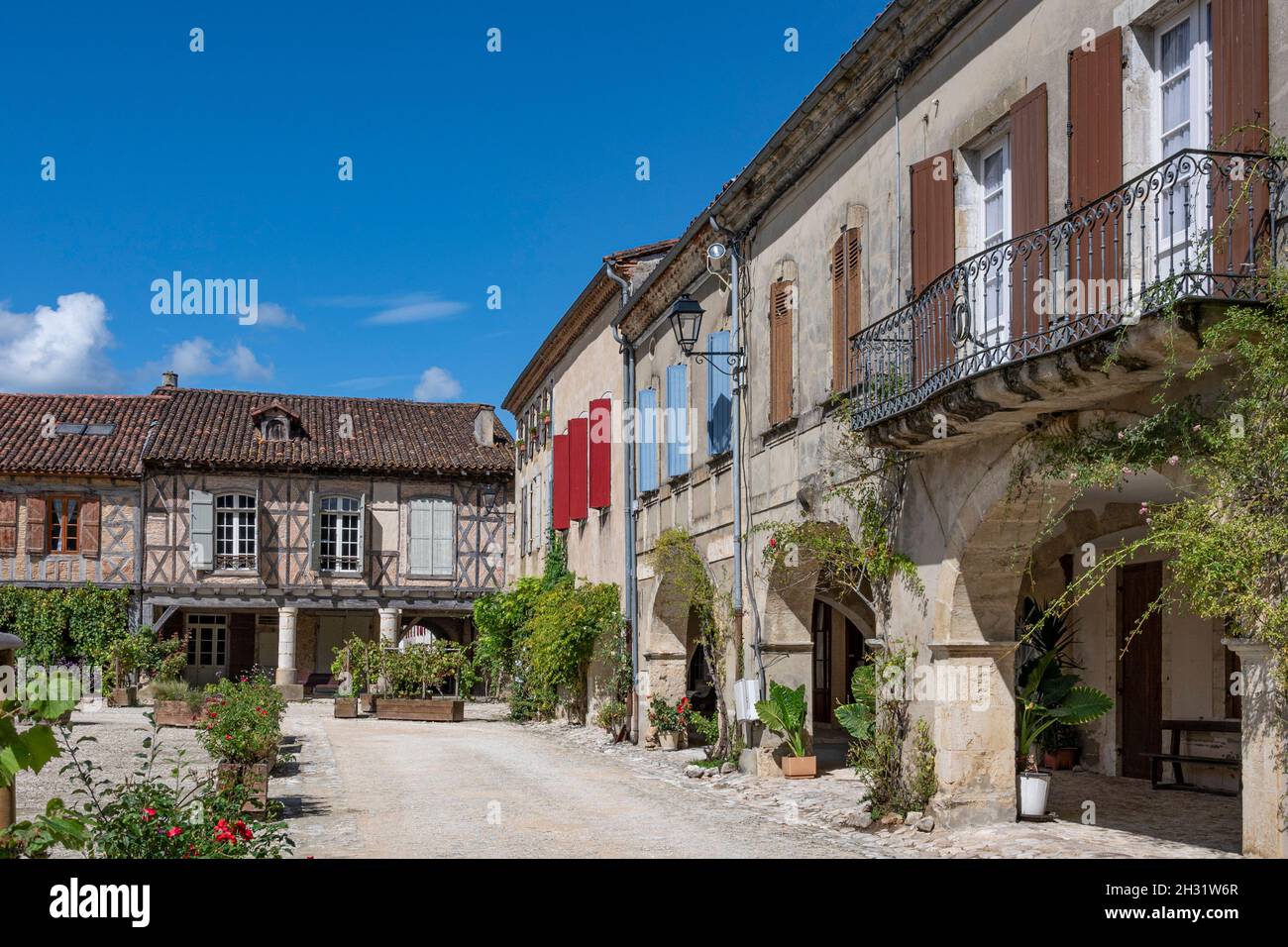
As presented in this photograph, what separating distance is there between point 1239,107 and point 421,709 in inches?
767

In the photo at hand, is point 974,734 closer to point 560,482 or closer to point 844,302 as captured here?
point 844,302

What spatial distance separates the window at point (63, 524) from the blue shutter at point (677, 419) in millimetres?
18805

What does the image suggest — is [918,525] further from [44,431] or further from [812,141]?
[44,431]

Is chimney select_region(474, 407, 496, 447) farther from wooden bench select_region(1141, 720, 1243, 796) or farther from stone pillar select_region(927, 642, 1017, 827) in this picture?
stone pillar select_region(927, 642, 1017, 827)

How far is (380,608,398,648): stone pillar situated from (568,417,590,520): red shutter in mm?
10668

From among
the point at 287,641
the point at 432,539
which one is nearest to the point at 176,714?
the point at 287,641

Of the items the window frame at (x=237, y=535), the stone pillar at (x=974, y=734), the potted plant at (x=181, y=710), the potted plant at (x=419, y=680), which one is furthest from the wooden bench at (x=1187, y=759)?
the window frame at (x=237, y=535)

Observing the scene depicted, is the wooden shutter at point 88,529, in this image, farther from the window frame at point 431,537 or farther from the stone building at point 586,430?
the stone building at point 586,430

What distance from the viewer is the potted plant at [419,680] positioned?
24094mm

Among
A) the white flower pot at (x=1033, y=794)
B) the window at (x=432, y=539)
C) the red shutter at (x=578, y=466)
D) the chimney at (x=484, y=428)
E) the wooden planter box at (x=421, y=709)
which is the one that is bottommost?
the wooden planter box at (x=421, y=709)

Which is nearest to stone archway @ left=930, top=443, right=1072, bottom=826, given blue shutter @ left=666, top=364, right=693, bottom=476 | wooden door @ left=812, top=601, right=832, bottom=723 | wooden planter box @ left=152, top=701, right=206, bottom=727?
blue shutter @ left=666, top=364, right=693, bottom=476

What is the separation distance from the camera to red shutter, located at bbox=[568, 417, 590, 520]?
2205 cm
